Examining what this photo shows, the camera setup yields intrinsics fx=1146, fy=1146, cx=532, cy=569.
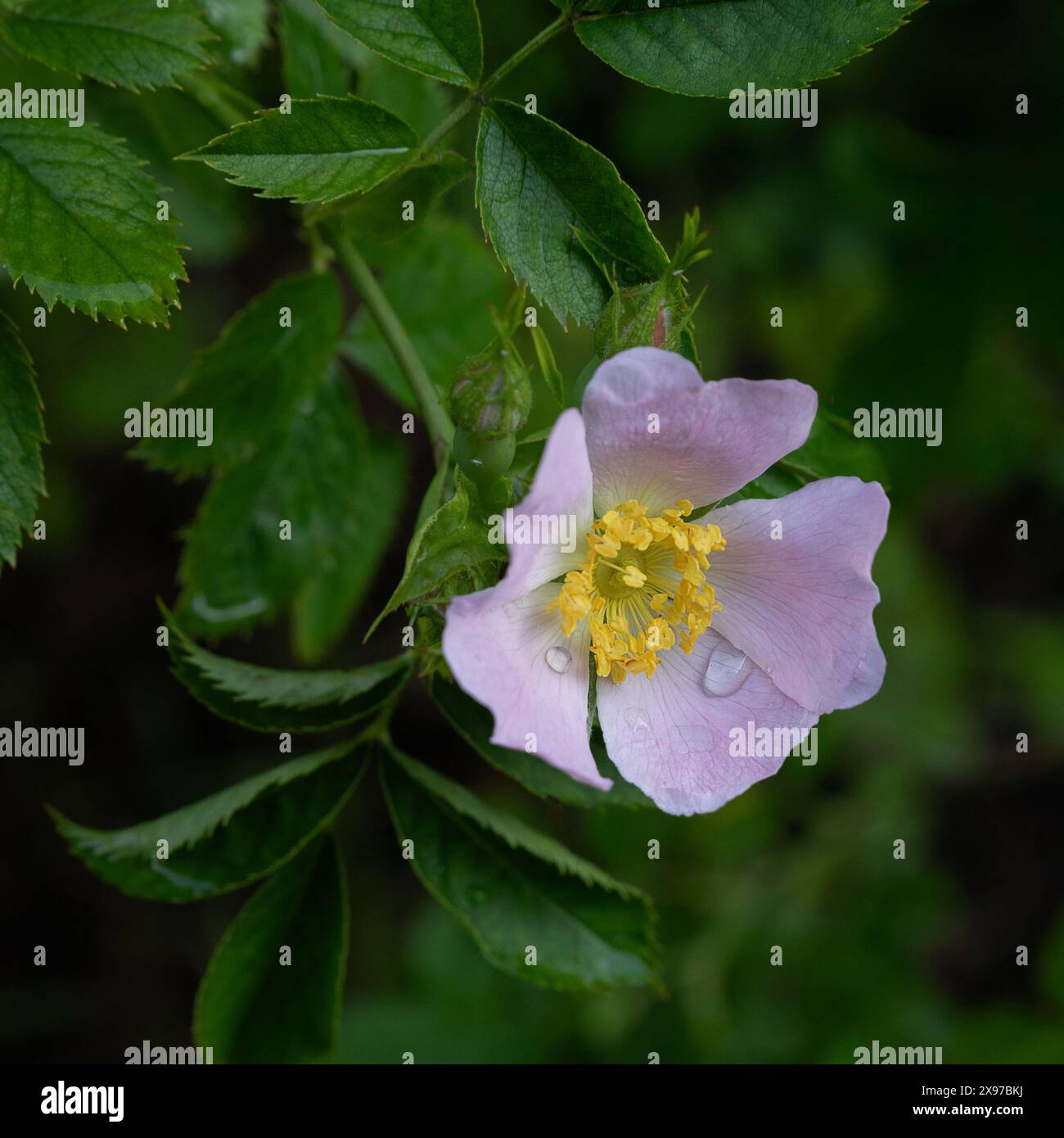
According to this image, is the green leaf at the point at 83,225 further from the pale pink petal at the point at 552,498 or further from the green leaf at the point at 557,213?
the pale pink petal at the point at 552,498

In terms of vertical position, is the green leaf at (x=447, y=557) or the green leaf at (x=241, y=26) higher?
the green leaf at (x=241, y=26)

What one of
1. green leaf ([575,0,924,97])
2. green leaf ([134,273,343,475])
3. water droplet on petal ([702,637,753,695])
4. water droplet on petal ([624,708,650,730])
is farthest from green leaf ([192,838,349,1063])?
green leaf ([575,0,924,97])

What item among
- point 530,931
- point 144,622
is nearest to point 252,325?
point 530,931

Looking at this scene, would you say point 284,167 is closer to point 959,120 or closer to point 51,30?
point 51,30

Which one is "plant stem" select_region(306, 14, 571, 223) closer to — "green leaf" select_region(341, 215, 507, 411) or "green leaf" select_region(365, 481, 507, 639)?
"green leaf" select_region(365, 481, 507, 639)

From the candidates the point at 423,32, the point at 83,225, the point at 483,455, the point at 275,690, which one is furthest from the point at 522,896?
the point at 423,32

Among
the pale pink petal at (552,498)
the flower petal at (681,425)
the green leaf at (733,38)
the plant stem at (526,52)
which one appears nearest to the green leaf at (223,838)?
the pale pink petal at (552,498)
